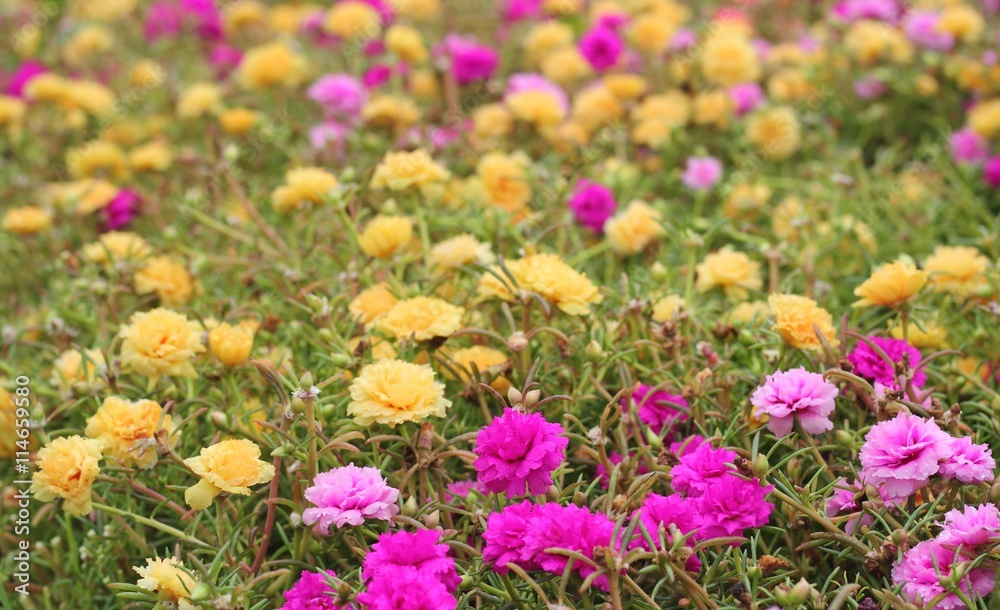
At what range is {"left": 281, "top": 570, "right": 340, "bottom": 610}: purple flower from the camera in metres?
1.08

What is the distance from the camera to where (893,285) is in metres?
1.34

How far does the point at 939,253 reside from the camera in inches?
63.0

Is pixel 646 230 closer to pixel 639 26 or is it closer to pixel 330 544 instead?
pixel 330 544

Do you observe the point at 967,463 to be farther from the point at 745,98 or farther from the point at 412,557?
the point at 745,98

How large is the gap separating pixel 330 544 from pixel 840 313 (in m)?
0.97

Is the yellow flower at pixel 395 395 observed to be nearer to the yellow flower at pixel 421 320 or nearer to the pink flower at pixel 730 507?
the yellow flower at pixel 421 320

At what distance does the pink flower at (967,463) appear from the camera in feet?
3.55

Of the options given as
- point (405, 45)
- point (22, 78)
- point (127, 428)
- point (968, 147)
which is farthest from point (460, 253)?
point (22, 78)

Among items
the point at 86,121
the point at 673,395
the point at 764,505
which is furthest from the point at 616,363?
the point at 86,121

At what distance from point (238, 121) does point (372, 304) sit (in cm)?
121

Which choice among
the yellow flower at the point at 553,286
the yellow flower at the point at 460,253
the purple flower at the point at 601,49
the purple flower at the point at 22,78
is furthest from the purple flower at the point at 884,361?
the purple flower at the point at 22,78

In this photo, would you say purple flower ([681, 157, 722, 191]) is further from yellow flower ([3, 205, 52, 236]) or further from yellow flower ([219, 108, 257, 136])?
yellow flower ([3, 205, 52, 236])

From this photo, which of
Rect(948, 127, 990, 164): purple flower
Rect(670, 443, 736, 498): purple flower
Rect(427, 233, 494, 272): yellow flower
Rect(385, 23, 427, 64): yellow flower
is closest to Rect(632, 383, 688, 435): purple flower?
Rect(670, 443, 736, 498): purple flower

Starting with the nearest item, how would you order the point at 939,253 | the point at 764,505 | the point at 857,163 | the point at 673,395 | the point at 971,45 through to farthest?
the point at 764,505 → the point at 673,395 → the point at 939,253 → the point at 857,163 → the point at 971,45
